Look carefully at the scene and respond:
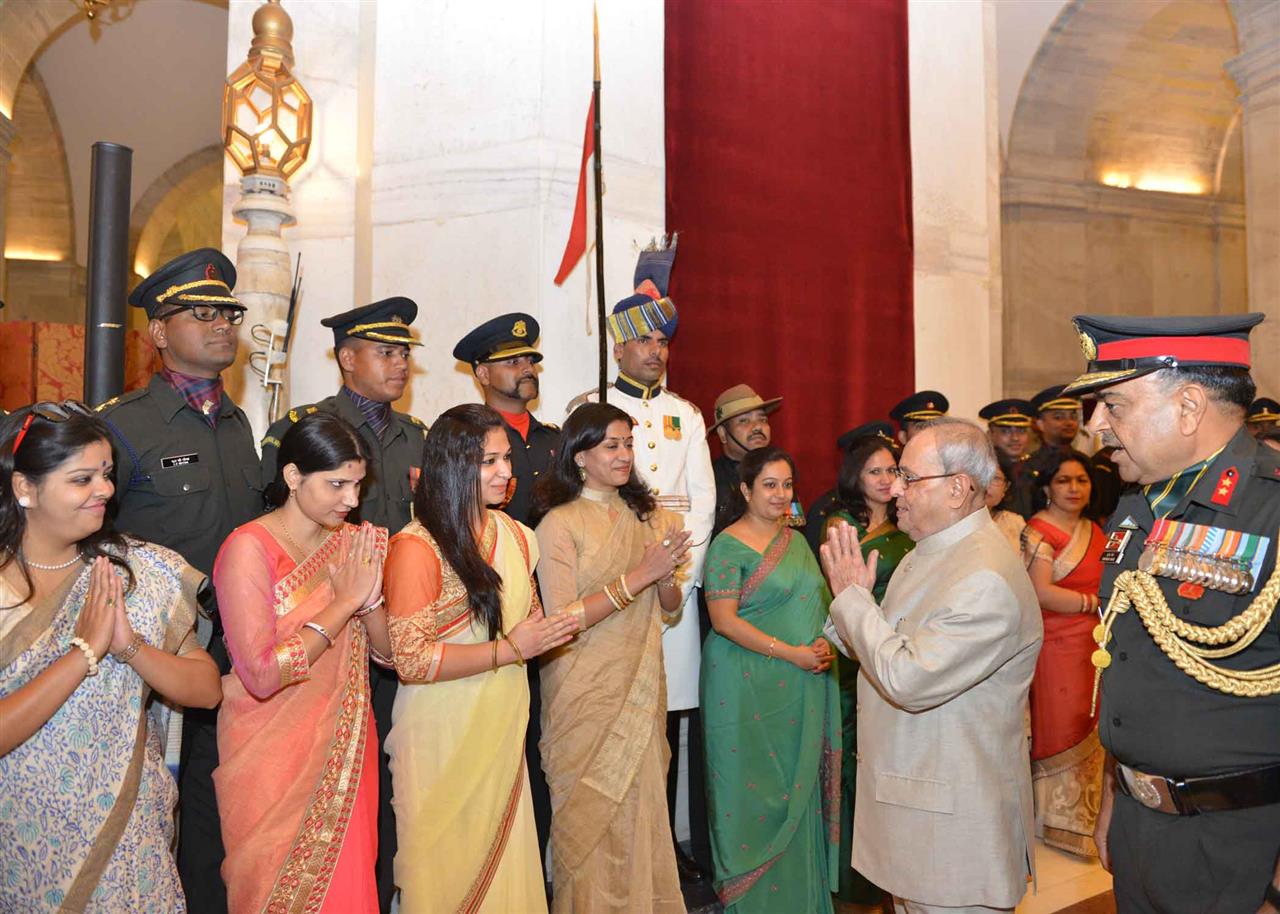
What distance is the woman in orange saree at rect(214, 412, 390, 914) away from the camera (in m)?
2.54

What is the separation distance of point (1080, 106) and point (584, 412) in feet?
25.4

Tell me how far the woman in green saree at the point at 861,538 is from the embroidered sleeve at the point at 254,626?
2.06 m

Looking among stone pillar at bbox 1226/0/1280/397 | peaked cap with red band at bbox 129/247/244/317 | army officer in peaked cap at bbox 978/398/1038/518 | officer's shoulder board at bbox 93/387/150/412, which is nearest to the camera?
officer's shoulder board at bbox 93/387/150/412

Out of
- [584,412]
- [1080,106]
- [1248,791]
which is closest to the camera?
[1248,791]

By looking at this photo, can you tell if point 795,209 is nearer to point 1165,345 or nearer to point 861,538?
point 861,538

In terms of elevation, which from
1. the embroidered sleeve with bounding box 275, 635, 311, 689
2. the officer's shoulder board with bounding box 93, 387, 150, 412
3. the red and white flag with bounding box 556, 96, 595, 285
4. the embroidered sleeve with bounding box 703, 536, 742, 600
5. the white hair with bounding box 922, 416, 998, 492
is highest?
the red and white flag with bounding box 556, 96, 595, 285

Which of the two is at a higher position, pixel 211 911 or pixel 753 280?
pixel 753 280

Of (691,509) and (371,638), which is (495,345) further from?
(371,638)

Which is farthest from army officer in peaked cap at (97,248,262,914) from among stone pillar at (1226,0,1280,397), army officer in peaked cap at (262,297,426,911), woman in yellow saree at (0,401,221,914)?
stone pillar at (1226,0,1280,397)

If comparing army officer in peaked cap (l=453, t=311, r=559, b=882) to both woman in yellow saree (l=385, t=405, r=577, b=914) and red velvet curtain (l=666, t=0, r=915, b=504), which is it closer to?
woman in yellow saree (l=385, t=405, r=577, b=914)

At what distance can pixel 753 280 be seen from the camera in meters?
5.27

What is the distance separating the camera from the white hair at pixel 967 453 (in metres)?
2.62

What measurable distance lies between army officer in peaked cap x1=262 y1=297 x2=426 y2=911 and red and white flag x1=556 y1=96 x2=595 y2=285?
0.98 m

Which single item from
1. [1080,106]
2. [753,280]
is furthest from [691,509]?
[1080,106]
